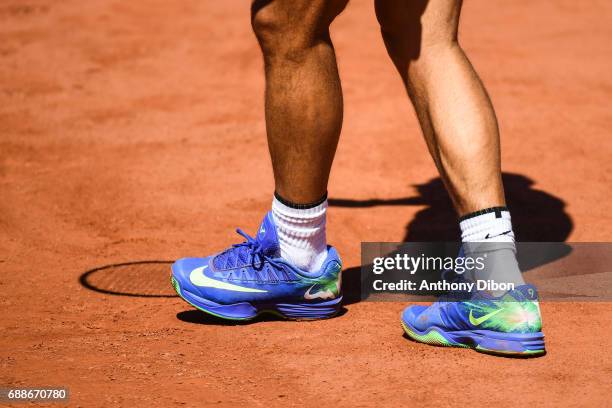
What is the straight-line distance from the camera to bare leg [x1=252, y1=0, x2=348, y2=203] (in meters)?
2.88

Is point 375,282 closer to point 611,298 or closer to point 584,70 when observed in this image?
point 611,298

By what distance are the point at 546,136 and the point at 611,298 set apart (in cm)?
228

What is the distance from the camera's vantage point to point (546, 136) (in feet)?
17.8

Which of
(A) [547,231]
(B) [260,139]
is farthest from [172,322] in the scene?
(B) [260,139]

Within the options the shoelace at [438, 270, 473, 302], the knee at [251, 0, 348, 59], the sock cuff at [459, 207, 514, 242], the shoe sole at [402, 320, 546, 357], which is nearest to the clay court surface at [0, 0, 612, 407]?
the shoe sole at [402, 320, 546, 357]

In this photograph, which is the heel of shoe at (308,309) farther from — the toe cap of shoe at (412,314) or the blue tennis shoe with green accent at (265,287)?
the toe cap of shoe at (412,314)

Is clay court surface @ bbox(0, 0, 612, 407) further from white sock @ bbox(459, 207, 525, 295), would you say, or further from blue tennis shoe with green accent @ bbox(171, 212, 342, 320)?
white sock @ bbox(459, 207, 525, 295)

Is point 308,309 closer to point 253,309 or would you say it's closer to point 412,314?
point 253,309

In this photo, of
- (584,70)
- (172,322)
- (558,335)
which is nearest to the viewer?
(558,335)

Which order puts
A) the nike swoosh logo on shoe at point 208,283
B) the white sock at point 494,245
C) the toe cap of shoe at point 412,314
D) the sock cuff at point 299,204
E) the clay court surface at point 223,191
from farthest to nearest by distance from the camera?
1. the nike swoosh logo on shoe at point 208,283
2. the sock cuff at point 299,204
3. the toe cap of shoe at point 412,314
4. the white sock at point 494,245
5. the clay court surface at point 223,191

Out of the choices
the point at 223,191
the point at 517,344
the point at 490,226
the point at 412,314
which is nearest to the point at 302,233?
the point at 412,314

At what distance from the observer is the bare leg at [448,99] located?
290 cm

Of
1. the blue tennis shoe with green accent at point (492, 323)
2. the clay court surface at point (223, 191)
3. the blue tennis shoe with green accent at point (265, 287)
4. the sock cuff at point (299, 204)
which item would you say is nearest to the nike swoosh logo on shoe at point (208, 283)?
the blue tennis shoe with green accent at point (265, 287)

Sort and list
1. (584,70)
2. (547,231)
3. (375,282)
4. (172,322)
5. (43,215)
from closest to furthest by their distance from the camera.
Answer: (172,322)
(375,282)
(547,231)
(43,215)
(584,70)
